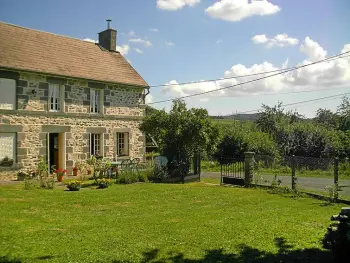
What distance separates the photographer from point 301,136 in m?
26.8

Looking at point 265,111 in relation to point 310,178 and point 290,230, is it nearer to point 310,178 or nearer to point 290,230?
point 310,178

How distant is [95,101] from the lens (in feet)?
63.3

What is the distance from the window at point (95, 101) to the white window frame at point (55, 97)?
1892mm

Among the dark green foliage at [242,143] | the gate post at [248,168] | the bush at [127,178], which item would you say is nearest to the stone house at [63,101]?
the bush at [127,178]

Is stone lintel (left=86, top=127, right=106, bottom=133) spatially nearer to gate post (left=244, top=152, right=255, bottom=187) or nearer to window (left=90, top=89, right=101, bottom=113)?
window (left=90, top=89, right=101, bottom=113)

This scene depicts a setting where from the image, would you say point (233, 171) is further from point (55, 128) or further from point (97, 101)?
point (55, 128)

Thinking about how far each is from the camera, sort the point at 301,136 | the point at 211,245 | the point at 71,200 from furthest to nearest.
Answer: the point at 301,136 → the point at 71,200 → the point at 211,245

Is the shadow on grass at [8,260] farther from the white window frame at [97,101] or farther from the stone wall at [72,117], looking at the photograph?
the white window frame at [97,101]

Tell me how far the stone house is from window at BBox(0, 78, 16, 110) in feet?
0.14

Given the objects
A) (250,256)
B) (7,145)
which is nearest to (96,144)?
(7,145)

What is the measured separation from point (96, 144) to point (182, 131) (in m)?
5.24

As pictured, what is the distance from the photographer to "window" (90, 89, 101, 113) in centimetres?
1900

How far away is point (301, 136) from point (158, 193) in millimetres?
17741

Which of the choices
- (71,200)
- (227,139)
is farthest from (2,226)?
(227,139)
